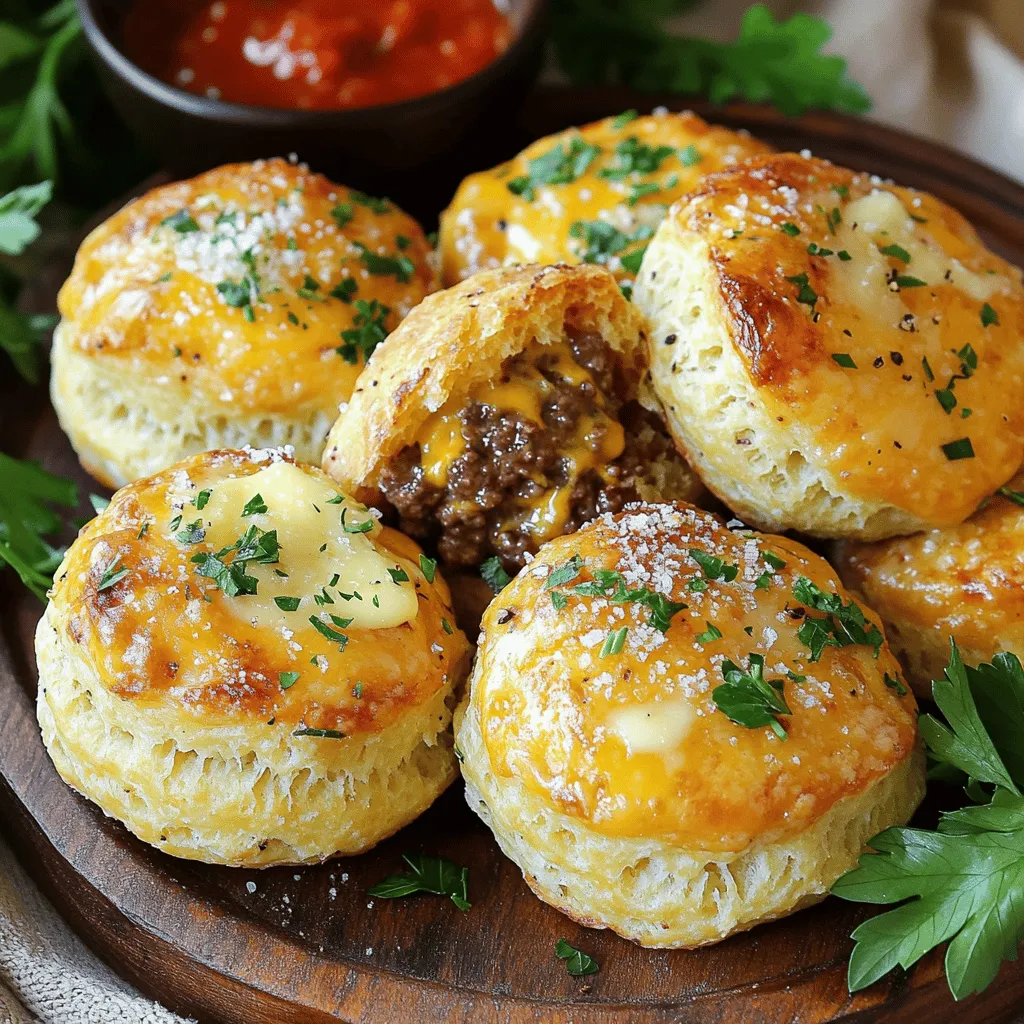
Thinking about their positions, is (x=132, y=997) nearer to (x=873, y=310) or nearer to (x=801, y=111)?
(x=873, y=310)

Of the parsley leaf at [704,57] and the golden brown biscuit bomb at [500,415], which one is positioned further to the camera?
the parsley leaf at [704,57]

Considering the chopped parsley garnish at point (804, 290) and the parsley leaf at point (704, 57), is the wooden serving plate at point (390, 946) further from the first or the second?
the parsley leaf at point (704, 57)

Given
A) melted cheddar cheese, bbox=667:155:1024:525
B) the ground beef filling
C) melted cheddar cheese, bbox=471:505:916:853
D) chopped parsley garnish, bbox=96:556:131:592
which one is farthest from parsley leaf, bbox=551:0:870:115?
chopped parsley garnish, bbox=96:556:131:592

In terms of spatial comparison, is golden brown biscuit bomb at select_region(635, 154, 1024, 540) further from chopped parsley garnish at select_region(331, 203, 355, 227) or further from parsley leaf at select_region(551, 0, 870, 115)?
parsley leaf at select_region(551, 0, 870, 115)

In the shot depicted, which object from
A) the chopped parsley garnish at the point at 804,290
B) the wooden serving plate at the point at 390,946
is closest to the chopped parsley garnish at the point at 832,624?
the wooden serving plate at the point at 390,946

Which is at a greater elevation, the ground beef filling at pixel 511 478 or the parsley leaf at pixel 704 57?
the parsley leaf at pixel 704 57
